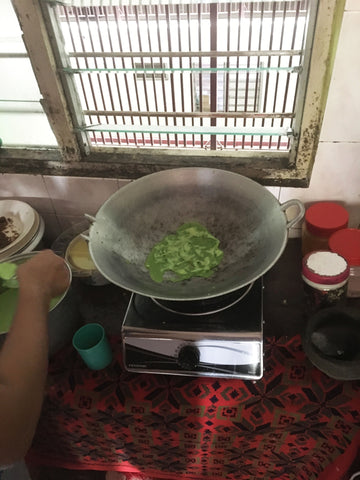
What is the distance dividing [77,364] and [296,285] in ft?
2.54

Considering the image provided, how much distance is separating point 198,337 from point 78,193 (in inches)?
30.7

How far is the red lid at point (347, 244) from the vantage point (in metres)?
1.12

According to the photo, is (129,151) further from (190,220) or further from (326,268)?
(326,268)

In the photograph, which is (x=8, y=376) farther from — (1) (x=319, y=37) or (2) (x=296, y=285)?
(1) (x=319, y=37)

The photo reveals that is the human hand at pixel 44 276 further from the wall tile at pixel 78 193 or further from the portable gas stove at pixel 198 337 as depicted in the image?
the wall tile at pixel 78 193

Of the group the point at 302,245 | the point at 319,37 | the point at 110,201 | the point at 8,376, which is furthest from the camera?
the point at 302,245

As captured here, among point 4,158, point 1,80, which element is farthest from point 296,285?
point 1,80

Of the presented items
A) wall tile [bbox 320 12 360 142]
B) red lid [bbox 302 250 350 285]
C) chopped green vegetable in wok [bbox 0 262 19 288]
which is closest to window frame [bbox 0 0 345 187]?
wall tile [bbox 320 12 360 142]

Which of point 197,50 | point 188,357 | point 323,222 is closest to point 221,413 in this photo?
point 188,357

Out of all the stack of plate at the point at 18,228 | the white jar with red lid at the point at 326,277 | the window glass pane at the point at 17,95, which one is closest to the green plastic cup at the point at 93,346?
the stack of plate at the point at 18,228

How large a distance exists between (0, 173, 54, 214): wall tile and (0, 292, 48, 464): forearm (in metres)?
0.77

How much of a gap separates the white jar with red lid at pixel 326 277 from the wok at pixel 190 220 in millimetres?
163

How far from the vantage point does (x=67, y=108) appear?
125cm

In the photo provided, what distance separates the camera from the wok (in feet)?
3.07
